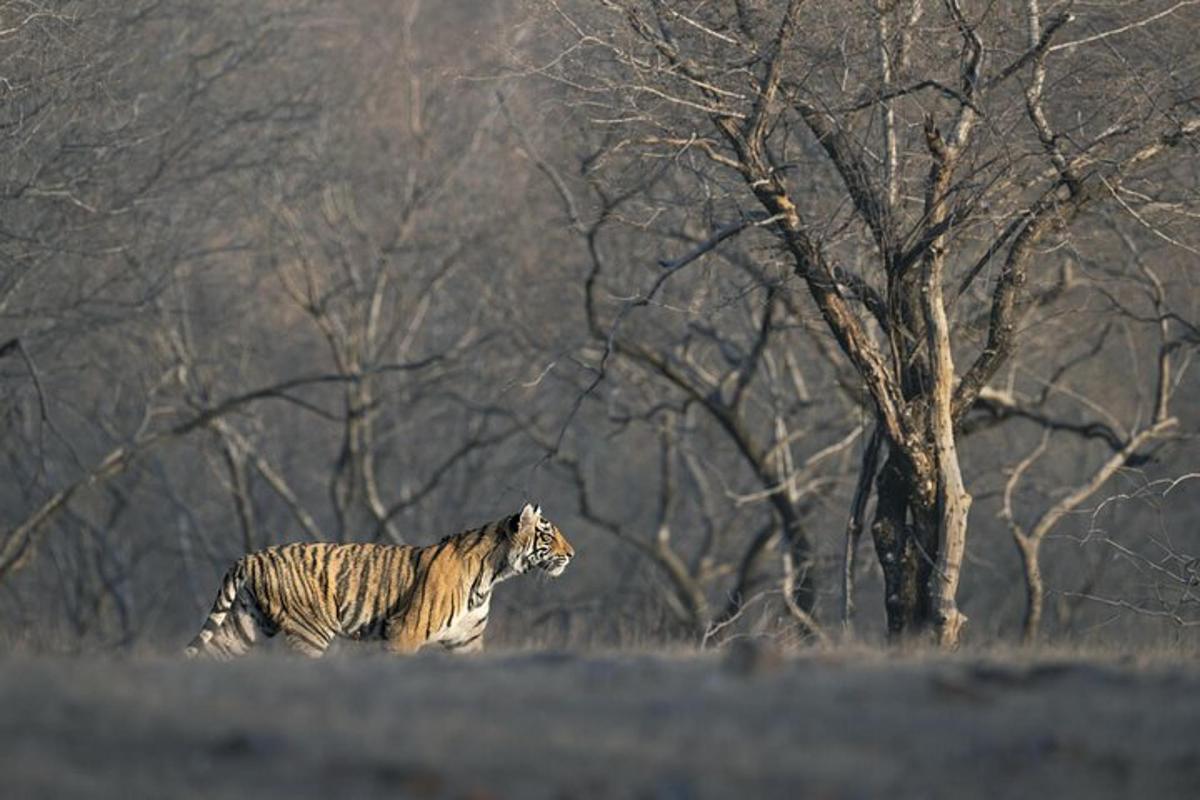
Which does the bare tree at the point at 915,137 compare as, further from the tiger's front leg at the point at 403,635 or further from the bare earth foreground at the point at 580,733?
the bare earth foreground at the point at 580,733

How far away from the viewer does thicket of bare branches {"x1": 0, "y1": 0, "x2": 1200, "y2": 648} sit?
15.3m

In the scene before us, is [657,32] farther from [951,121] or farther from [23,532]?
[23,532]

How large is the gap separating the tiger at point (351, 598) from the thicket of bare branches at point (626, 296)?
3.24 feet

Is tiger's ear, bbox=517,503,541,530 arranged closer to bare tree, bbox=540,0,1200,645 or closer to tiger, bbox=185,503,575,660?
tiger, bbox=185,503,575,660

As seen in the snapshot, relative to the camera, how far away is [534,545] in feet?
49.1

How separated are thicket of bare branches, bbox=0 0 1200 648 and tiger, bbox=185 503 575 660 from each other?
99cm

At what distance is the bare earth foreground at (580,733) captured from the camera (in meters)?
6.88

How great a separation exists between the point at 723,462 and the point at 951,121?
54.7 ft

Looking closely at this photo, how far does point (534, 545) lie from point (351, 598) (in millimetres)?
1543

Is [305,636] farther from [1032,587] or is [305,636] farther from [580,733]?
[1032,587]

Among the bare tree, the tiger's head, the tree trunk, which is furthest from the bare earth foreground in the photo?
the tree trunk

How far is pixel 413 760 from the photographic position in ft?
23.0

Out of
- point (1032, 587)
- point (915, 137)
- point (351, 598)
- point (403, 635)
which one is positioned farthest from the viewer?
point (1032, 587)

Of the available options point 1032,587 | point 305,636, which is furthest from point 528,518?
point 1032,587
